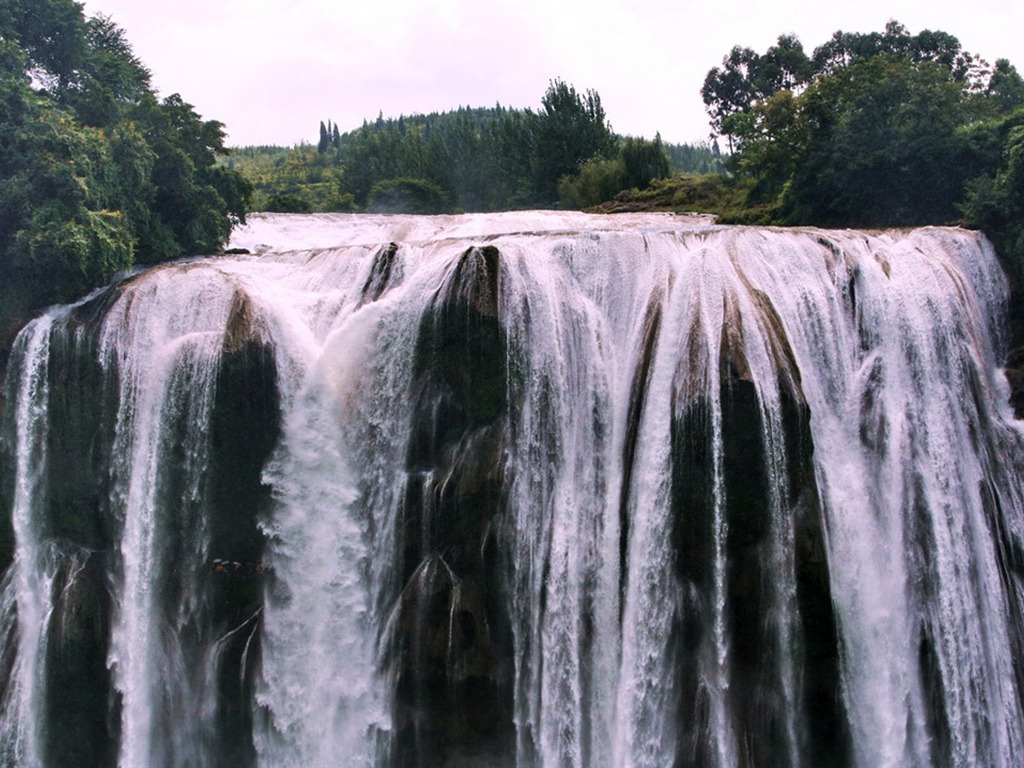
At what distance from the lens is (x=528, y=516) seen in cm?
1520

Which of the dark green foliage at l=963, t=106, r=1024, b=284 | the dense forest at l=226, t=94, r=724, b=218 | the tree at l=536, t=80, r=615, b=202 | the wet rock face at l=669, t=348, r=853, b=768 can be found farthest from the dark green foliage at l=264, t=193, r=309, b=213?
the wet rock face at l=669, t=348, r=853, b=768

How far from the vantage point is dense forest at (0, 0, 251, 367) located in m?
17.9

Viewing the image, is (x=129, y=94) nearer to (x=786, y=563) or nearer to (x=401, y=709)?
(x=401, y=709)

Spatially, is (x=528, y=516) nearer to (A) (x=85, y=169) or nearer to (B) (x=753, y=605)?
(B) (x=753, y=605)

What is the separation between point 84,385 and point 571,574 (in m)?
10.0

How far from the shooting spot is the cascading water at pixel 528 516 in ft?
47.0

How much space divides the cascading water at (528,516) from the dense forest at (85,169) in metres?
1.26

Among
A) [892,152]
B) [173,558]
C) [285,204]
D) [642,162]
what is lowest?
[173,558]

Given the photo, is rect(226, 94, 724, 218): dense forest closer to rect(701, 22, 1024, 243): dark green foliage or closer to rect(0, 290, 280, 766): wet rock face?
rect(701, 22, 1024, 243): dark green foliage

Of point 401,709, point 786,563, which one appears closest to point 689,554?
Answer: point 786,563

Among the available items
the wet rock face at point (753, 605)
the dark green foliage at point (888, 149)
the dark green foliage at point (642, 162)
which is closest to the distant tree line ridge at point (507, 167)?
the dark green foliage at point (642, 162)

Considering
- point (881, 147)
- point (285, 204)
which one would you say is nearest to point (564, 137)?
point (285, 204)

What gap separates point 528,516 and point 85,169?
12540mm

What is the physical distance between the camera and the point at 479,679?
1490 cm
